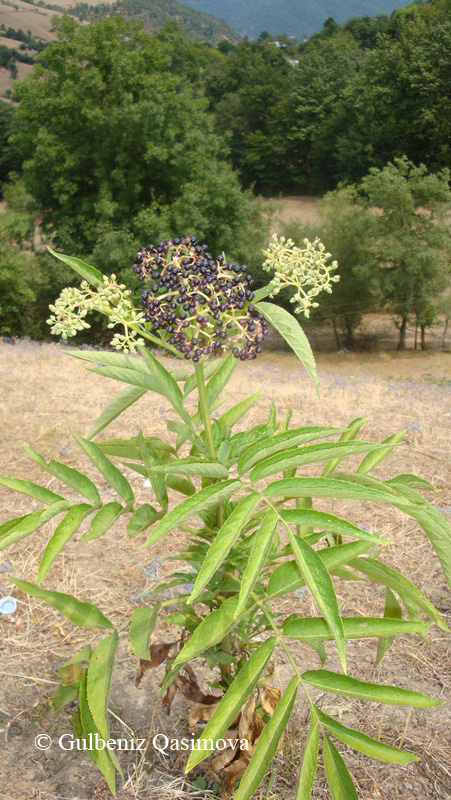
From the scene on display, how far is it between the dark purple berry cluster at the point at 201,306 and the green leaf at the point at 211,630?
0.69m

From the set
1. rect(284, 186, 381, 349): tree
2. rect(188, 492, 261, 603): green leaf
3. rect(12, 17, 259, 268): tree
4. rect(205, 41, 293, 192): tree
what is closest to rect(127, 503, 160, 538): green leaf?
rect(188, 492, 261, 603): green leaf

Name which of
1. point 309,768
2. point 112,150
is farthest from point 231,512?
point 112,150

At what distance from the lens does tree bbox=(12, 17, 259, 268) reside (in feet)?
77.5

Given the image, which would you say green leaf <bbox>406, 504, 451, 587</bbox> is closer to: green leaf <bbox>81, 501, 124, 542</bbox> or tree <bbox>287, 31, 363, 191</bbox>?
green leaf <bbox>81, 501, 124, 542</bbox>

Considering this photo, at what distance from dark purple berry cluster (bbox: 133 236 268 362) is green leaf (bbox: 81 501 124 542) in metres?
0.56

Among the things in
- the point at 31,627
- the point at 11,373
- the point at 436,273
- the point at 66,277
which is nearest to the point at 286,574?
the point at 31,627

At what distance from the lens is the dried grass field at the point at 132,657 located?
246 cm

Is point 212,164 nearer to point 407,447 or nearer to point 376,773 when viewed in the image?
point 407,447

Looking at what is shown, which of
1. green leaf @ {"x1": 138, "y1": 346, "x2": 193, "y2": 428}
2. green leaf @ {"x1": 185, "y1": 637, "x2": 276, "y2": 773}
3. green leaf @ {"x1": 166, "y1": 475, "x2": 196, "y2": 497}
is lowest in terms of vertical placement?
green leaf @ {"x1": 185, "y1": 637, "x2": 276, "y2": 773}

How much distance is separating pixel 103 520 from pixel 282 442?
63 centimetres

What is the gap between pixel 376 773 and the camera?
253cm

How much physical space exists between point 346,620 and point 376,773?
47.3 inches

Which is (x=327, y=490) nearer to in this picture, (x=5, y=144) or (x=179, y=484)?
(x=179, y=484)

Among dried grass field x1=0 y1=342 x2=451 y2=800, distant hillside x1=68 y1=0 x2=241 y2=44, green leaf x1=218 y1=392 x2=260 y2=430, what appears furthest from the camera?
distant hillside x1=68 y1=0 x2=241 y2=44
